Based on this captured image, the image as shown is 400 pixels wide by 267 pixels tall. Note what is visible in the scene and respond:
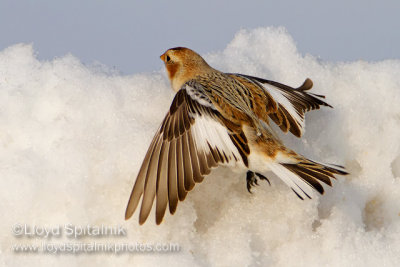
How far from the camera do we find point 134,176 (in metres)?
3.07

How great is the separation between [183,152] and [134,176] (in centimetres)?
27

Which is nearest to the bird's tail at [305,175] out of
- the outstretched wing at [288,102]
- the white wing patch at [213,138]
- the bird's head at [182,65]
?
the white wing patch at [213,138]

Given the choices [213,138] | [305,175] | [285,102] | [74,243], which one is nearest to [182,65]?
[285,102]

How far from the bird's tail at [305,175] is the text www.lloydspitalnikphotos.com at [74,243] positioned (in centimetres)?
57

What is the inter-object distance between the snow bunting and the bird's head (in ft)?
0.16

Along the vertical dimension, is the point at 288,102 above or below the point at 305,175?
above

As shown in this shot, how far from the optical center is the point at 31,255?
2.91 meters

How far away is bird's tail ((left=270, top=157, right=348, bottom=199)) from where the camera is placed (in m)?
2.91

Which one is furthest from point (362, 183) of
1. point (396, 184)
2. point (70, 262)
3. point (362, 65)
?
point (70, 262)

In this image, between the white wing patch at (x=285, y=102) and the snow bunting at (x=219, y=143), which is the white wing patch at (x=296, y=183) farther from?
the white wing patch at (x=285, y=102)

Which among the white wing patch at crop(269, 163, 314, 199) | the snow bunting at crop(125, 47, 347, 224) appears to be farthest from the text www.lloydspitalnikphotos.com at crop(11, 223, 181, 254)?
the white wing patch at crop(269, 163, 314, 199)

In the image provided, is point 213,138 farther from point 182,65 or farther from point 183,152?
point 182,65

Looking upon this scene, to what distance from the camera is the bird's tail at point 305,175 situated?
2.91m

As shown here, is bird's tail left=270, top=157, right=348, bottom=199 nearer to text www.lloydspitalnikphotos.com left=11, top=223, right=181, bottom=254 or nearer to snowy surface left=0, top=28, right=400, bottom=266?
snowy surface left=0, top=28, right=400, bottom=266
